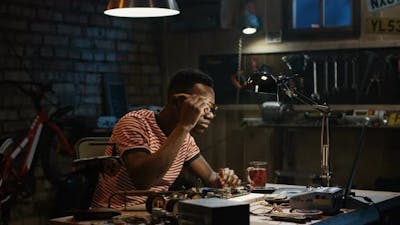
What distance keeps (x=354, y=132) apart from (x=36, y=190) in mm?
2464

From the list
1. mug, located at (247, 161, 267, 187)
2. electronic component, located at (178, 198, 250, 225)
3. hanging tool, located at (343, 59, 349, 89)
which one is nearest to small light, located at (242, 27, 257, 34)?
hanging tool, located at (343, 59, 349, 89)

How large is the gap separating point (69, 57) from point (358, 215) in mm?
3215

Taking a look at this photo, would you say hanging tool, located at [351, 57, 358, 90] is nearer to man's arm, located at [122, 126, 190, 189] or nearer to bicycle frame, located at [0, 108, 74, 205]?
bicycle frame, located at [0, 108, 74, 205]

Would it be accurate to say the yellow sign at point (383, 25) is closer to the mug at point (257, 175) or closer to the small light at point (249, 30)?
the small light at point (249, 30)

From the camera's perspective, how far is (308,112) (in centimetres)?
530

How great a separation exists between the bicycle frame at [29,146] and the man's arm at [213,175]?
72.1 inches

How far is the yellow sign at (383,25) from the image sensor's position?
501 centimetres

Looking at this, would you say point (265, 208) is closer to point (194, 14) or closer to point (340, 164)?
point (340, 164)

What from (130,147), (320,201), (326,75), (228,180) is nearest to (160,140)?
(130,147)

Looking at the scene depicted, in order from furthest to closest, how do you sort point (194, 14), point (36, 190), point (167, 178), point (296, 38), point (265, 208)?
point (194, 14)
point (296, 38)
point (36, 190)
point (167, 178)
point (265, 208)

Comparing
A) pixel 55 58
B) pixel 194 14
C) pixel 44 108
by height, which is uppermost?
pixel 194 14

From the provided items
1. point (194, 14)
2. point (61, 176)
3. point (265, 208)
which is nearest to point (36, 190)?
point (61, 176)

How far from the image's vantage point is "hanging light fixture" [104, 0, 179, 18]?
3.14m

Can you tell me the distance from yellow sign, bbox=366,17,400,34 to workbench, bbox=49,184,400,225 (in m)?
2.24
